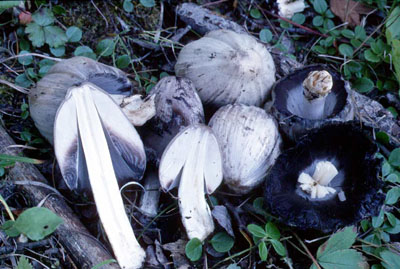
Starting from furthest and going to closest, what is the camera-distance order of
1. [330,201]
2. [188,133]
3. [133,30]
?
[133,30], [330,201], [188,133]

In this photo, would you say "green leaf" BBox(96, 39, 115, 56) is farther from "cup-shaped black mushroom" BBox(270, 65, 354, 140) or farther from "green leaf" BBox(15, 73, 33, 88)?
"cup-shaped black mushroom" BBox(270, 65, 354, 140)

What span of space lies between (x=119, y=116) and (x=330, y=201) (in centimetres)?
95

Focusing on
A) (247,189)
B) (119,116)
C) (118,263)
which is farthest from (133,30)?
(118,263)

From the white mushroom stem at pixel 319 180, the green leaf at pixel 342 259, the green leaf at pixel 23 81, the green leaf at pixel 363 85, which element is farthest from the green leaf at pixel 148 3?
the green leaf at pixel 342 259

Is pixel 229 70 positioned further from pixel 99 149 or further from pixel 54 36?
pixel 54 36

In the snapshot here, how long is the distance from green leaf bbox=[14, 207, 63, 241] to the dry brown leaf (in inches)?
80.2

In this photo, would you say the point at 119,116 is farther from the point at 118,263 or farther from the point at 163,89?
the point at 118,263

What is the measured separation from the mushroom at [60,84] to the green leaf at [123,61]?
33 centimetres

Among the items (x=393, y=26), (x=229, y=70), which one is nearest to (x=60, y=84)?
(x=229, y=70)

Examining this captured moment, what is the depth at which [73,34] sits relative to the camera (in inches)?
97.9

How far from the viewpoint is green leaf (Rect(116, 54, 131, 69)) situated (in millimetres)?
2463

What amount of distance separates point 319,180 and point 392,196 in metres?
0.33

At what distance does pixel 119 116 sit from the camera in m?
1.95

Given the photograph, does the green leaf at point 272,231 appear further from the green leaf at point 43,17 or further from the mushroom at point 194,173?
the green leaf at point 43,17
